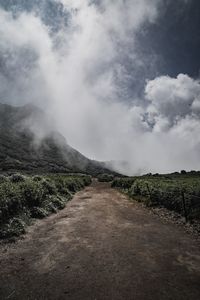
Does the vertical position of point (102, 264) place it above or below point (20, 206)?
below

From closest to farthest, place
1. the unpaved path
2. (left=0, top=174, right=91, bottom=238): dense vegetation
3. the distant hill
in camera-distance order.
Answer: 1. the unpaved path
2. (left=0, top=174, right=91, bottom=238): dense vegetation
3. the distant hill

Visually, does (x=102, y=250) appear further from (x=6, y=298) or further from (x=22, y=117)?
(x=22, y=117)

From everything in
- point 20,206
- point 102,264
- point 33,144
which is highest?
point 33,144

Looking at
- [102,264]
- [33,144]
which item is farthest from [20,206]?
[33,144]

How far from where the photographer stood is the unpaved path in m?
5.52

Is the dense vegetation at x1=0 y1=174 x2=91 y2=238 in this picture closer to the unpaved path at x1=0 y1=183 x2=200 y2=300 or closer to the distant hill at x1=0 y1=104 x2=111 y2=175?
the unpaved path at x1=0 y1=183 x2=200 y2=300

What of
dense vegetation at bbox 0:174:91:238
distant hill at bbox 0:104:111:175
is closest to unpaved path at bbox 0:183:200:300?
dense vegetation at bbox 0:174:91:238

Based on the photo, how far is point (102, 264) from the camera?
23.4 ft

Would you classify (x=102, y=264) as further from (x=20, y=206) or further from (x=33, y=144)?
(x=33, y=144)

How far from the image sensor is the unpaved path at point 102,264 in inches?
217

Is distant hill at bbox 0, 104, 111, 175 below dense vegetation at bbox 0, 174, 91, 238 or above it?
above

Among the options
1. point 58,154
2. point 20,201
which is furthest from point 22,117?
point 20,201

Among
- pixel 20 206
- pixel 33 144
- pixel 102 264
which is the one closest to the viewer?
pixel 102 264

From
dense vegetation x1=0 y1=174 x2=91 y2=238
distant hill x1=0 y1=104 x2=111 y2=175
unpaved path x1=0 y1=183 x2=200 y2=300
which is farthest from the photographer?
distant hill x1=0 y1=104 x2=111 y2=175
